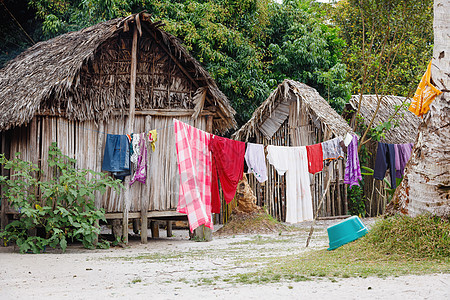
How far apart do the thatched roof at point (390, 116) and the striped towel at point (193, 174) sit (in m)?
7.88

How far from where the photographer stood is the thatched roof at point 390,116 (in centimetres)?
1577

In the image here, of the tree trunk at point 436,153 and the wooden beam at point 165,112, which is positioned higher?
the wooden beam at point 165,112

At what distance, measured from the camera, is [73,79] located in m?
9.16

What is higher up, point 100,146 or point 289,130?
point 289,130

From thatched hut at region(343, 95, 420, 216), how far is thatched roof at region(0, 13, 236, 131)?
6519 millimetres

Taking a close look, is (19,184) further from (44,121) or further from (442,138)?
(442,138)

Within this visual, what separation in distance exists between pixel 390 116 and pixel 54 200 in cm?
1127

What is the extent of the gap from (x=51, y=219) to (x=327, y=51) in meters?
11.6

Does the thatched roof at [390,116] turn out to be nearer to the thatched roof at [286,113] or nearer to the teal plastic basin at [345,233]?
the thatched roof at [286,113]

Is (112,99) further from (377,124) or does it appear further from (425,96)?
(377,124)

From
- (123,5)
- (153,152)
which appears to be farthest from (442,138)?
(123,5)

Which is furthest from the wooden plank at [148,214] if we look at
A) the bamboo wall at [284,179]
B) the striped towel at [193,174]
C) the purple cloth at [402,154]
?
the purple cloth at [402,154]

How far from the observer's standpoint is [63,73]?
9.03m

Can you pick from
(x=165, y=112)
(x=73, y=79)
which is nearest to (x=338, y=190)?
(x=165, y=112)
